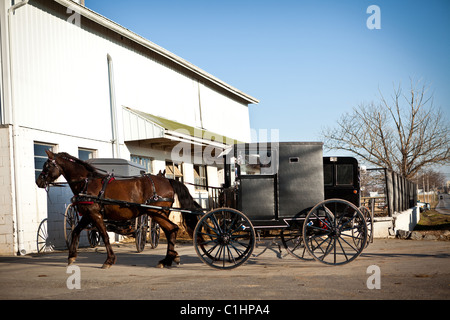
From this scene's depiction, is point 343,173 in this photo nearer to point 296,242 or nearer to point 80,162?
point 296,242

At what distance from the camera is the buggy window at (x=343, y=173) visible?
1210 cm

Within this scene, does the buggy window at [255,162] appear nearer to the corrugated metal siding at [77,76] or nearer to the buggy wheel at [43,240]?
the buggy wheel at [43,240]

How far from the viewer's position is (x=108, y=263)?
9805 millimetres

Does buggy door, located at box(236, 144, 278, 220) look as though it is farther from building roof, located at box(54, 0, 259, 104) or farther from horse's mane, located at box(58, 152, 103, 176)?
building roof, located at box(54, 0, 259, 104)

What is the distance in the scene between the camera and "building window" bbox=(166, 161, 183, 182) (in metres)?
21.1

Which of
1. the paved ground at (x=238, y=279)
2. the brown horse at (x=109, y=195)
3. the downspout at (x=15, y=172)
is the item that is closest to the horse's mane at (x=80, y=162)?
the brown horse at (x=109, y=195)

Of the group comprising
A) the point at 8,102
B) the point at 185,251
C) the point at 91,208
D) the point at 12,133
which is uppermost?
the point at 8,102

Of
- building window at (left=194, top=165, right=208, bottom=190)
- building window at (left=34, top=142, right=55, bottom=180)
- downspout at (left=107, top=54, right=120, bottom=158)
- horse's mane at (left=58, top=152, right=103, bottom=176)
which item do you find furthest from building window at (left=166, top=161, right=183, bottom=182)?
horse's mane at (left=58, top=152, right=103, bottom=176)

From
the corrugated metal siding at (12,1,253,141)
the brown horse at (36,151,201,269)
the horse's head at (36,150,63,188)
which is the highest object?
the corrugated metal siding at (12,1,253,141)

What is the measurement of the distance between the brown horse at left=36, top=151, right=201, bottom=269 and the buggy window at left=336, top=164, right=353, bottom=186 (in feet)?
12.7

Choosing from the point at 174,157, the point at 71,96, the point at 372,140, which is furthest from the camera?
the point at 372,140
